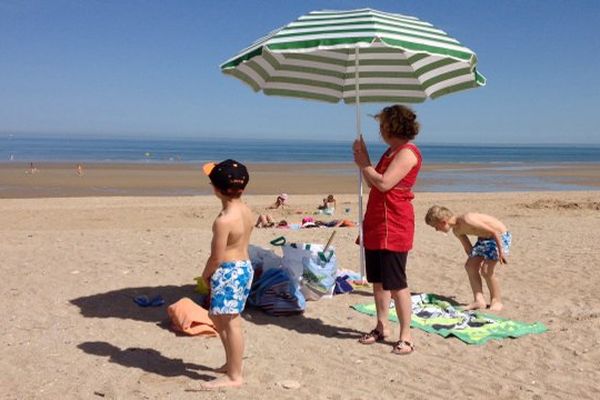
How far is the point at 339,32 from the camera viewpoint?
496 cm

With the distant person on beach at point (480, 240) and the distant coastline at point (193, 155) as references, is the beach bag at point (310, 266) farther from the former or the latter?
the distant coastline at point (193, 155)

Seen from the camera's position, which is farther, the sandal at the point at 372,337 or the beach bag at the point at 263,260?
the beach bag at the point at 263,260

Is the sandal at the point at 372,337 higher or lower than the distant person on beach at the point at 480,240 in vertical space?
lower

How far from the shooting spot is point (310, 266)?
5.94 meters

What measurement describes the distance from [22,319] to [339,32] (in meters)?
3.57

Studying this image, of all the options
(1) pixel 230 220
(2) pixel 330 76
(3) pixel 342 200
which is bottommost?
(3) pixel 342 200

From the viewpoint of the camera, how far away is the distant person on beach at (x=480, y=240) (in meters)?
5.70

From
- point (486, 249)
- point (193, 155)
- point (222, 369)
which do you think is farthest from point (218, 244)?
point (193, 155)

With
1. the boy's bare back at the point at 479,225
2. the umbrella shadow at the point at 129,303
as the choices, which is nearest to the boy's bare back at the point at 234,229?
the umbrella shadow at the point at 129,303

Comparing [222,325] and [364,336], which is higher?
[222,325]

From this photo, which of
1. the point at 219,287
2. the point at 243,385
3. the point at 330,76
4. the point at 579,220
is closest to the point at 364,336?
the point at 243,385

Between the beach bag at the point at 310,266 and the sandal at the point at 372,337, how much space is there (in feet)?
3.73

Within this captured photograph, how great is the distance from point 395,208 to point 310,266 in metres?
1.59

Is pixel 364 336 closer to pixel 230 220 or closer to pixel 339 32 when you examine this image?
pixel 230 220
